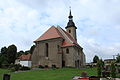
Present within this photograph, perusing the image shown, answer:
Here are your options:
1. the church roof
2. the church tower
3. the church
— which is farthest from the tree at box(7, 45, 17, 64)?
the church tower

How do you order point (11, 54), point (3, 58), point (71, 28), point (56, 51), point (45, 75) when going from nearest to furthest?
point (45, 75) < point (56, 51) < point (71, 28) < point (3, 58) < point (11, 54)

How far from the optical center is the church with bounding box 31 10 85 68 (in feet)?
167

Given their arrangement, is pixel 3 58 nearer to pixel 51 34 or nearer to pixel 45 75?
pixel 51 34

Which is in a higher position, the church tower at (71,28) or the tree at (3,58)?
the church tower at (71,28)

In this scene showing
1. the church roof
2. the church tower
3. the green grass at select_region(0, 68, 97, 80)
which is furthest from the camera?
the church tower

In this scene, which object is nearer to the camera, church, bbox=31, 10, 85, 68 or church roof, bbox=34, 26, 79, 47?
church, bbox=31, 10, 85, 68

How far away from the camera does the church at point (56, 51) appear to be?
50.9 m

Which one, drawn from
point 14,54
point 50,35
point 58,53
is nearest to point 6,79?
point 58,53

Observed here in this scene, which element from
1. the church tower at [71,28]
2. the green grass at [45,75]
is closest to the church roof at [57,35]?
the church tower at [71,28]

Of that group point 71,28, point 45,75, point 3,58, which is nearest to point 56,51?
point 71,28

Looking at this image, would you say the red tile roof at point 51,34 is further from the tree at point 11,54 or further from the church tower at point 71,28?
the tree at point 11,54

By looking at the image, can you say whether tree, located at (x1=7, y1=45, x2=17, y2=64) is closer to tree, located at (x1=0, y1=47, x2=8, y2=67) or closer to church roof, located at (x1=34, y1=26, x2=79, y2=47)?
tree, located at (x1=0, y1=47, x2=8, y2=67)

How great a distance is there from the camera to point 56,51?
5203cm

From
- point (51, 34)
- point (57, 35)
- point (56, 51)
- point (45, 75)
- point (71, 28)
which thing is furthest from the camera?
point (71, 28)
